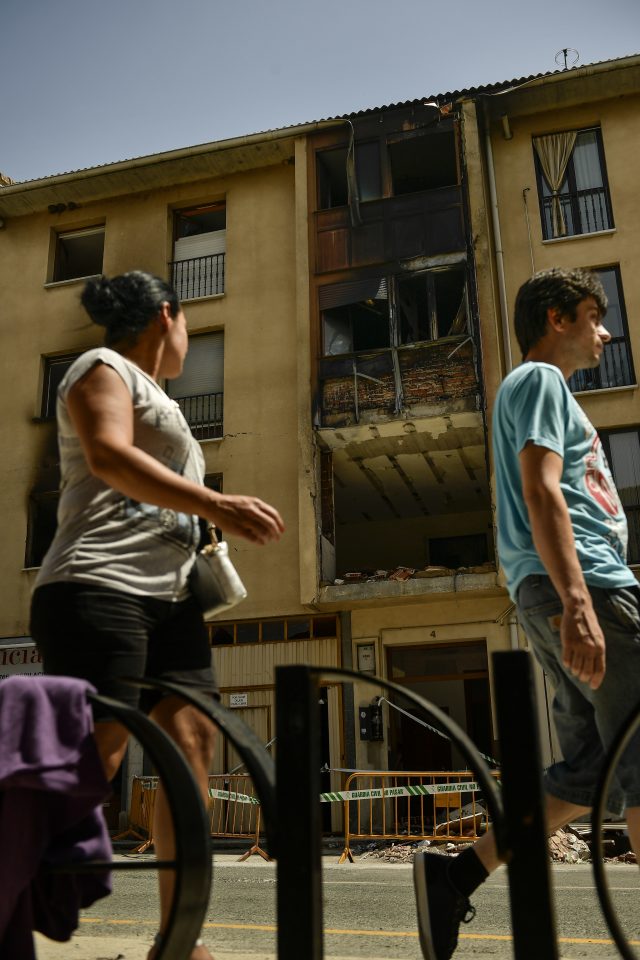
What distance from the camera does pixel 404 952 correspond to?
137 inches

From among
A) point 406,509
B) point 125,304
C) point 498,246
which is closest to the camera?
point 125,304

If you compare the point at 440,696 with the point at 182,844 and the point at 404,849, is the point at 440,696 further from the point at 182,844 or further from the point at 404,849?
the point at 182,844

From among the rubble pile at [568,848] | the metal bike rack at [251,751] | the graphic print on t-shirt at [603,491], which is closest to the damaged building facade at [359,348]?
the rubble pile at [568,848]

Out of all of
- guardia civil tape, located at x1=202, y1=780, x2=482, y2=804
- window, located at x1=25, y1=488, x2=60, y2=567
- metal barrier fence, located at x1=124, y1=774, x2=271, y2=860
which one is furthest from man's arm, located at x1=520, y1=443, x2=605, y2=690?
window, located at x1=25, y1=488, x2=60, y2=567

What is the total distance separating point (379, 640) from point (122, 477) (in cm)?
1572

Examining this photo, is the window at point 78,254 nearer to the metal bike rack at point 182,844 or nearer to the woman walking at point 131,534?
the woman walking at point 131,534

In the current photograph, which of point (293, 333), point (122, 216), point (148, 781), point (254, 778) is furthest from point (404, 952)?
point (122, 216)

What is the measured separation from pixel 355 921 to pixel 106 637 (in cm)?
313

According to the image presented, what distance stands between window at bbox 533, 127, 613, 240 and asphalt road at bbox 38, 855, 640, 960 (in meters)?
14.3

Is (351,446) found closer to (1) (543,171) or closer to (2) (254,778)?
(1) (543,171)

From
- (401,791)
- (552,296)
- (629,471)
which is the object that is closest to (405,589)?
(629,471)

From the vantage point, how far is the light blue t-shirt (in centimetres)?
268

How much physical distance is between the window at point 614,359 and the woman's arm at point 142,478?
635 inches

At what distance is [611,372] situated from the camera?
57.9ft
